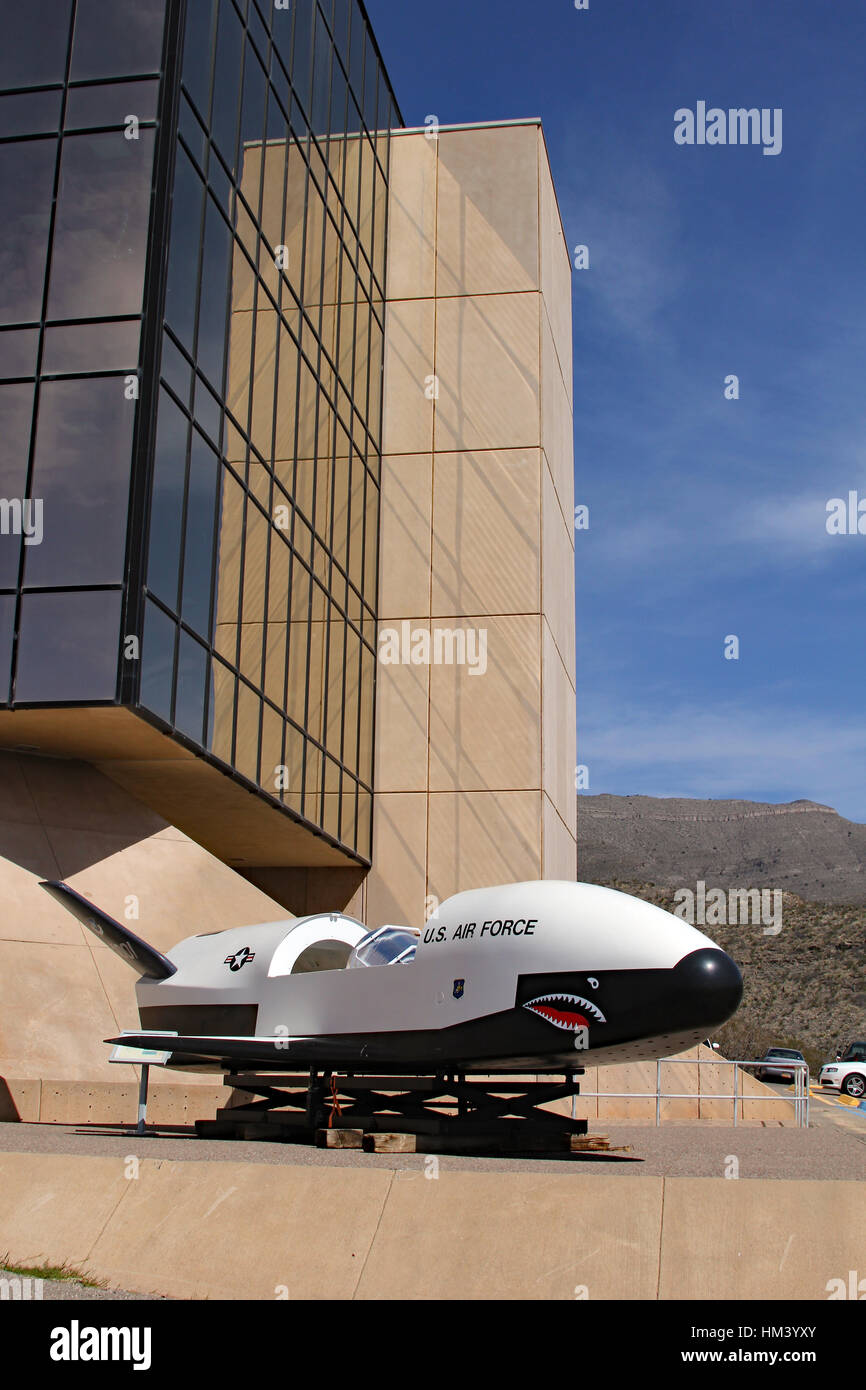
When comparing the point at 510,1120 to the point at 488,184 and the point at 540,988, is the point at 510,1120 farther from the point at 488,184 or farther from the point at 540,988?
the point at 488,184

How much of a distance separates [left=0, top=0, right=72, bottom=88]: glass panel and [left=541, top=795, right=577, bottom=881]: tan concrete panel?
2013cm

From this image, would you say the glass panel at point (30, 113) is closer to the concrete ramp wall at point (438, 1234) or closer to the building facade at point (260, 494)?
the building facade at point (260, 494)

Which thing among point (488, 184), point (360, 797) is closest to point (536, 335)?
point (488, 184)

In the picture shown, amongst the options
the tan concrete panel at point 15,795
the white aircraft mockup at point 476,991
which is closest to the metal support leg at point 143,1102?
the white aircraft mockup at point 476,991

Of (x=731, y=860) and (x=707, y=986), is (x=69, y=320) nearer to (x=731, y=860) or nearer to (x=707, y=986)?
(x=707, y=986)

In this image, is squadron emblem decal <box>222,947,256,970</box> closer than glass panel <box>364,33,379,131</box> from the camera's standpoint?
Yes

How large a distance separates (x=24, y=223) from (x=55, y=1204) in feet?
56.7

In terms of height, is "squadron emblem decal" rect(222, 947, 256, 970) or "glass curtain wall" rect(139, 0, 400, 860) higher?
"glass curtain wall" rect(139, 0, 400, 860)

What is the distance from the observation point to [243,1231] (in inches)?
288

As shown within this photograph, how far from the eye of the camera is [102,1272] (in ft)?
24.1

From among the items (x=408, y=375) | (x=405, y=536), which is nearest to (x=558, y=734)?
(x=405, y=536)

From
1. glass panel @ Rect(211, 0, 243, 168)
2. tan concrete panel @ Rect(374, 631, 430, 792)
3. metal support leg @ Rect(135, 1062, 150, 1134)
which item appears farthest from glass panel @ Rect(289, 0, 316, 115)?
metal support leg @ Rect(135, 1062, 150, 1134)

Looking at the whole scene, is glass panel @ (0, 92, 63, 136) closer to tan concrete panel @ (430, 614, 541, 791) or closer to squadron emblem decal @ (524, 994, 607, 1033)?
tan concrete panel @ (430, 614, 541, 791)

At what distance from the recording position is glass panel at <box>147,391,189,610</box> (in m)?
19.3
